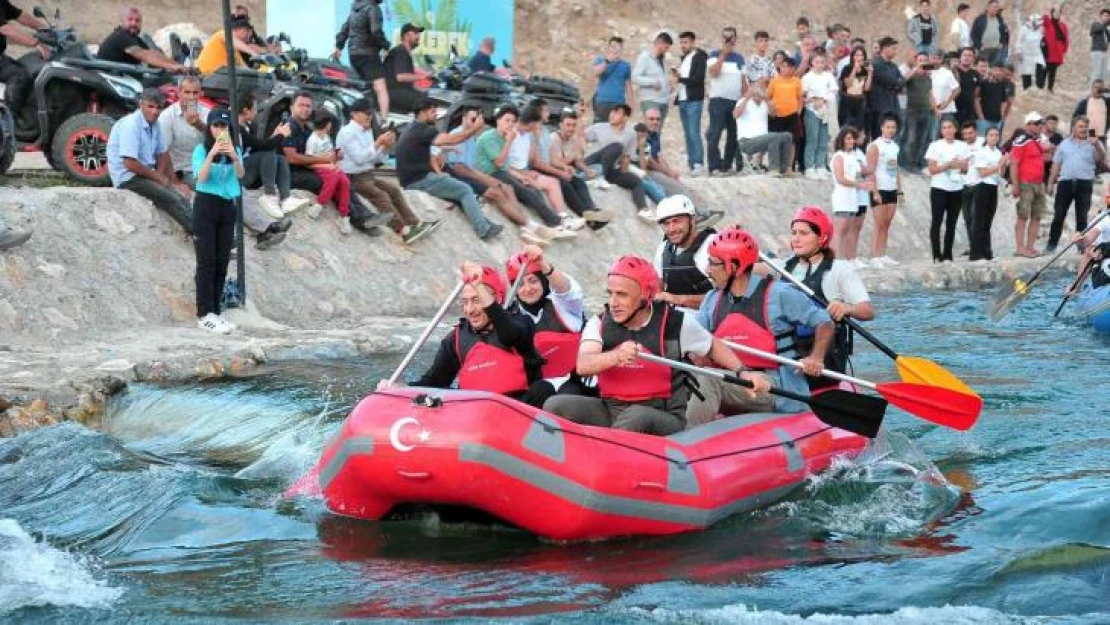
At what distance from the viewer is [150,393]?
38.8 feet

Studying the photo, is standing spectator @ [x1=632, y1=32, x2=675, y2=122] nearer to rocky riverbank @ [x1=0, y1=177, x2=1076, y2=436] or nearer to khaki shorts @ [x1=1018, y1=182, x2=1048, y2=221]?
rocky riverbank @ [x1=0, y1=177, x2=1076, y2=436]

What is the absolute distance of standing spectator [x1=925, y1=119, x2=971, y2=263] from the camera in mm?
19797

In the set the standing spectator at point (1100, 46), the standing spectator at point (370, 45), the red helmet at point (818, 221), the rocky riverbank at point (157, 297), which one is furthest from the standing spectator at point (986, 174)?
the standing spectator at point (1100, 46)

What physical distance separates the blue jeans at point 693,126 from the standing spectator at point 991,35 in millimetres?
8538

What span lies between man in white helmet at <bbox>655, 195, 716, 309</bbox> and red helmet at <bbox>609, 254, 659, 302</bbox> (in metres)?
2.25

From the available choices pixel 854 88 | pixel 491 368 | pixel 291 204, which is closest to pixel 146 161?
pixel 291 204

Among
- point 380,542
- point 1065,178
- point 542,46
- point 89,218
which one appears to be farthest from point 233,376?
point 542,46

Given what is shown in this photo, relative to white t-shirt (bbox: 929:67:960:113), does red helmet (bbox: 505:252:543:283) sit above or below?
below

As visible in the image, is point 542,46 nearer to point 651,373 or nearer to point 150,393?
point 150,393

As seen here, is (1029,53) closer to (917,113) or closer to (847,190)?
(917,113)

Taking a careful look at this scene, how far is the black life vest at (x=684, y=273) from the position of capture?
1120 cm

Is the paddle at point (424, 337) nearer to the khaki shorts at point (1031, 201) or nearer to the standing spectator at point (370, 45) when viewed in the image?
the standing spectator at point (370, 45)

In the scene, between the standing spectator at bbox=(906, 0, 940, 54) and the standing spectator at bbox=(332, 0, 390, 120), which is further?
the standing spectator at bbox=(906, 0, 940, 54)

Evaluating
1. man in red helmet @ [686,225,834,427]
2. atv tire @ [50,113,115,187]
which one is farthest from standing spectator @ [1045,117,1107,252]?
man in red helmet @ [686,225,834,427]
